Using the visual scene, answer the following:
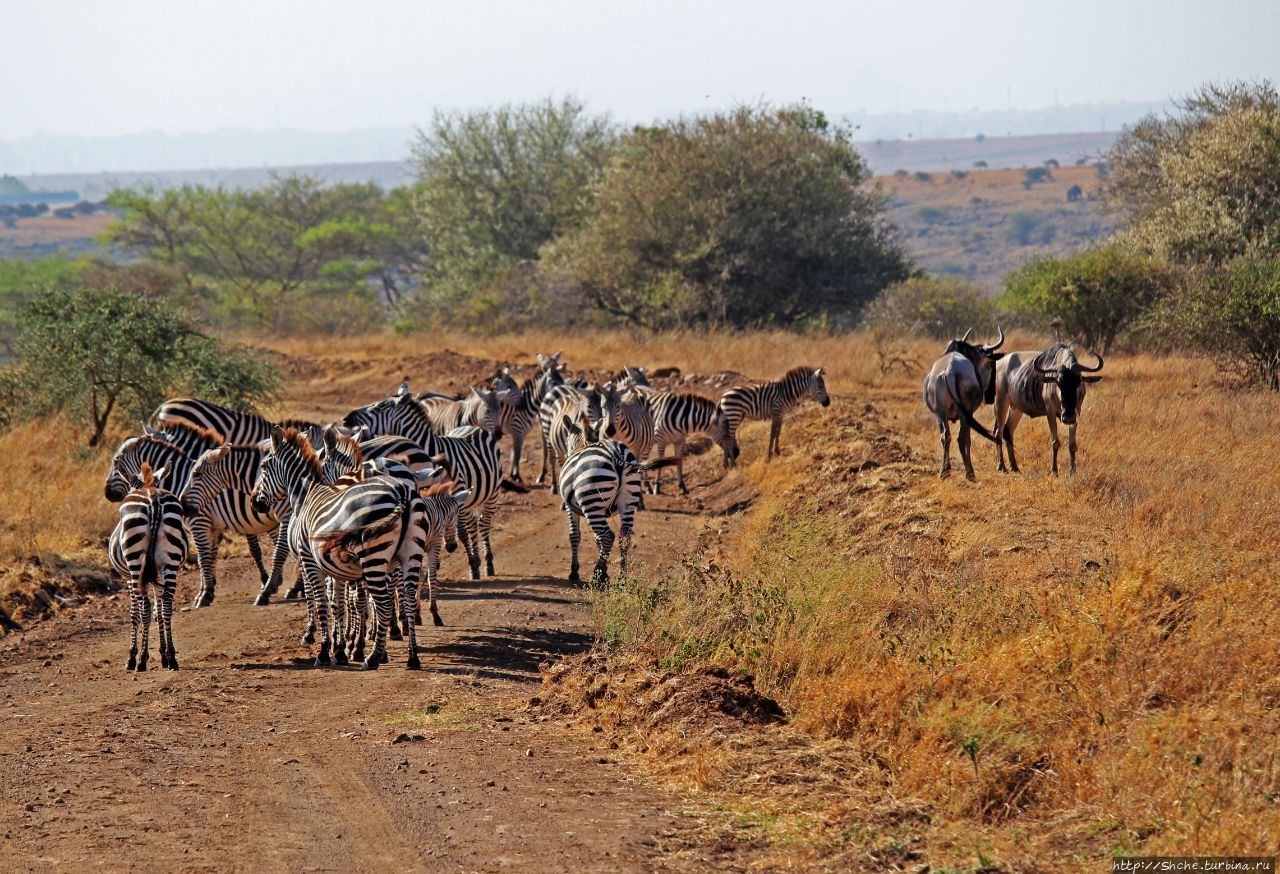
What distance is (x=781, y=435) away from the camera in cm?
2005

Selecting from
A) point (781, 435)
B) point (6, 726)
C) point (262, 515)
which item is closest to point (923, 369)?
point (781, 435)

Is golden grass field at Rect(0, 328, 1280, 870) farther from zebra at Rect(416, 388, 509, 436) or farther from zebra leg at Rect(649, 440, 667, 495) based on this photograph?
zebra at Rect(416, 388, 509, 436)

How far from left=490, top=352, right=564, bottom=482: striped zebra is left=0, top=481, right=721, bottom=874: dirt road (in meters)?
7.74

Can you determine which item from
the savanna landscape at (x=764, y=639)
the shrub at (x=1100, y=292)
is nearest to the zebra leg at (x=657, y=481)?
the savanna landscape at (x=764, y=639)

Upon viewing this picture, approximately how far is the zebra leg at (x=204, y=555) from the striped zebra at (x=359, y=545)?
8.06ft

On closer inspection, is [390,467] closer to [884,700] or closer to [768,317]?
[884,700]

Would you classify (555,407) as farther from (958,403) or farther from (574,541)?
(958,403)

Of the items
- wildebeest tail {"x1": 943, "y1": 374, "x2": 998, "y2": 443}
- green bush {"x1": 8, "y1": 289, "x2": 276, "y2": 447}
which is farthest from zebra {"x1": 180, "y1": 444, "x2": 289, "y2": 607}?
green bush {"x1": 8, "y1": 289, "x2": 276, "y2": 447}

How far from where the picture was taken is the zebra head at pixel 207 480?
42.3 ft

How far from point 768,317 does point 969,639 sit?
27.3 meters

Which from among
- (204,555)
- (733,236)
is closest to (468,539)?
(204,555)

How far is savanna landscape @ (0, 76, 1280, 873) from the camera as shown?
6598mm

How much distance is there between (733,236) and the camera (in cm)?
3456

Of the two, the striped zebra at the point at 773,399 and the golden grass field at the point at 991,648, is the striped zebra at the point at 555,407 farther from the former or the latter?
the golden grass field at the point at 991,648
